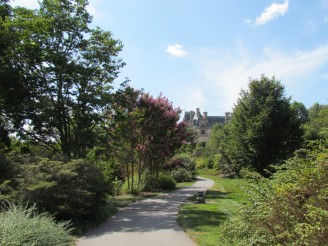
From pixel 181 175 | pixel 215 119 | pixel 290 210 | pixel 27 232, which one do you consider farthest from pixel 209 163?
pixel 290 210

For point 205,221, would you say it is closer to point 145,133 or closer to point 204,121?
point 145,133

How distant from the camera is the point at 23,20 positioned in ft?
55.1

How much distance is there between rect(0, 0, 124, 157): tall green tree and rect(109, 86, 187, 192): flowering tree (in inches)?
126

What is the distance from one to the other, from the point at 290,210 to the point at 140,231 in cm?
653

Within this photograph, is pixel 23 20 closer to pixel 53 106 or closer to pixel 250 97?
pixel 53 106

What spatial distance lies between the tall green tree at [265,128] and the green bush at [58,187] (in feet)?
42.9

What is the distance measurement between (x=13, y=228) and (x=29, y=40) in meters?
12.6

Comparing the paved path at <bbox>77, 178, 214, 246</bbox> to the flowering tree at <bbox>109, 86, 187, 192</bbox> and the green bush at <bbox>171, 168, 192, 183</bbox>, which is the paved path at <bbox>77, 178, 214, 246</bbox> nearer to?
the flowering tree at <bbox>109, 86, 187, 192</bbox>

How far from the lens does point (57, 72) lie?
17.0 meters

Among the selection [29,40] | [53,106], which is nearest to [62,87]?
[53,106]

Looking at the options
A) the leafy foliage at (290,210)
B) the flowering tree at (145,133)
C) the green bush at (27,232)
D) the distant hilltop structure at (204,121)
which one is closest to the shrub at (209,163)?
the flowering tree at (145,133)

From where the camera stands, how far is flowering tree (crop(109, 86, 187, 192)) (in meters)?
23.1

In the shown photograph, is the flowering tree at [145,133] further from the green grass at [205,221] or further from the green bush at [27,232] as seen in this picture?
the green bush at [27,232]

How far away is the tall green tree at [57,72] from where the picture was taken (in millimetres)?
16781
